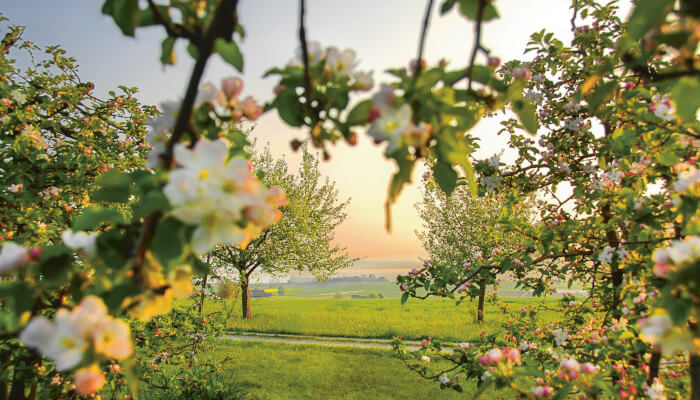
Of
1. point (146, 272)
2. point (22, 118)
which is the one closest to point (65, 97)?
point (22, 118)

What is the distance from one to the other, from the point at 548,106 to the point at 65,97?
5.67 m

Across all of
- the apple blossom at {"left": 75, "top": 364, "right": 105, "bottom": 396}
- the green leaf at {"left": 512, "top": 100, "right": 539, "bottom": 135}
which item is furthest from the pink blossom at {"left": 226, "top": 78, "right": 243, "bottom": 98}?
the green leaf at {"left": 512, "top": 100, "right": 539, "bottom": 135}

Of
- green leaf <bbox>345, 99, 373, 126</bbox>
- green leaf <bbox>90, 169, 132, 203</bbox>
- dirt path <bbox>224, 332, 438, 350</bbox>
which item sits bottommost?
dirt path <bbox>224, 332, 438, 350</bbox>

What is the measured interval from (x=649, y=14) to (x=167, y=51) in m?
0.97

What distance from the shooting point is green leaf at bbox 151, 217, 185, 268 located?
595 mm

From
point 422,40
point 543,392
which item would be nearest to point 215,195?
point 422,40

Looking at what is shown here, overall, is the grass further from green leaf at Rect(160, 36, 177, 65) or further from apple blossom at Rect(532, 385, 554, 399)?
green leaf at Rect(160, 36, 177, 65)

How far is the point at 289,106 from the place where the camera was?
2.86ft

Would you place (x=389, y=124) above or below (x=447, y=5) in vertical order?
below

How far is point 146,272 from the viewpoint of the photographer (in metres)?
0.64

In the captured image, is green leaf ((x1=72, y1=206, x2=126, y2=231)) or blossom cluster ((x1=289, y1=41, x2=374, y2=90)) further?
blossom cluster ((x1=289, y1=41, x2=374, y2=90))

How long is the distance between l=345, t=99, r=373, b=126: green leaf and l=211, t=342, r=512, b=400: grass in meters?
6.66

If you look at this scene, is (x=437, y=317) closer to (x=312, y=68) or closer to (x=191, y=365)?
(x=191, y=365)

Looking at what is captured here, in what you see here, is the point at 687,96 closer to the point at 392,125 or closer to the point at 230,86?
the point at 392,125
